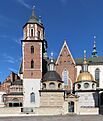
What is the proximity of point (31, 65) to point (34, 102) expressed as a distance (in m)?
8.36

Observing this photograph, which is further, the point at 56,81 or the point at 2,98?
the point at 2,98

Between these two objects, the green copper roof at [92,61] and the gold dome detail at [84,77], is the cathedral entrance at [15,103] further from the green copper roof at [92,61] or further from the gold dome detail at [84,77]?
the green copper roof at [92,61]

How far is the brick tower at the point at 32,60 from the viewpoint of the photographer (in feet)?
217

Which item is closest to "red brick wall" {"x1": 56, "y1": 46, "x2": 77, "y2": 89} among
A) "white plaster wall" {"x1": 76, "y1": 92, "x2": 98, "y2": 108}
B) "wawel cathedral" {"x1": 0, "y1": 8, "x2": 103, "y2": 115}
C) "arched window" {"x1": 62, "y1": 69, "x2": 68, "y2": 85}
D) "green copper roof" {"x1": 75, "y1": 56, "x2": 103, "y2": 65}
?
"wawel cathedral" {"x1": 0, "y1": 8, "x2": 103, "y2": 115}

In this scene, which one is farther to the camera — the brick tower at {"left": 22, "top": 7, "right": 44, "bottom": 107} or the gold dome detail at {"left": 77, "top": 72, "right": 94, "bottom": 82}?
the gold dome detail at {"left": 77, "top": 72, "right": 94, "bottom": 82}

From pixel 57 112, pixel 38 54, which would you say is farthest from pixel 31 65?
pixel 57 112

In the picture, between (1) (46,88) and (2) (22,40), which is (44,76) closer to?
(1) (46,88)

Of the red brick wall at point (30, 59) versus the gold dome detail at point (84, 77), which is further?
the gold dome detail at point (84, 77)

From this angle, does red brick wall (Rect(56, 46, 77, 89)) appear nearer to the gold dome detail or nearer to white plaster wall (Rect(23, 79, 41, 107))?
the gold dome detail

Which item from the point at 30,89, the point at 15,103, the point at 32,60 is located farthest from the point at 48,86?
the point at 15,103

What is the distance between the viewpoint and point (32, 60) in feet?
225

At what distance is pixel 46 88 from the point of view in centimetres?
6744

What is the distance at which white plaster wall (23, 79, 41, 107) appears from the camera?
2584 inches

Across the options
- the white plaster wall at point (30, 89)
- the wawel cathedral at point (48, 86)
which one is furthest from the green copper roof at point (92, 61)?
the white plaster wall at point (30, 89)
